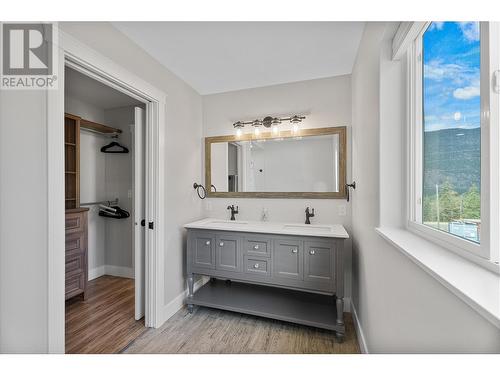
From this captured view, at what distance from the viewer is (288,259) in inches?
76.1

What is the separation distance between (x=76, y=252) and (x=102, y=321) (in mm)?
792

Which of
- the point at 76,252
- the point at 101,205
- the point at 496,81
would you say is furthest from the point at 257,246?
the point at 101,205

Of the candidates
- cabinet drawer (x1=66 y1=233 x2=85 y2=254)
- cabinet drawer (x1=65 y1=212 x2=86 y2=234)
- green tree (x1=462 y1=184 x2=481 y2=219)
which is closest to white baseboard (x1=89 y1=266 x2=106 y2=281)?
cabinet drawer (x1=66 y1=233 x2=85 y2=254)

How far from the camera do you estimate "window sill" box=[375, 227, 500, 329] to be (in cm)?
48

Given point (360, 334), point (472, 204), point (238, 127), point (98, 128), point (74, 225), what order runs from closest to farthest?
point (472, 204) → point (360, 334) → point (74, 225) → point (238, 127) → point (98, 128)

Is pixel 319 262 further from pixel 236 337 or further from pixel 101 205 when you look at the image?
pixel 101 205

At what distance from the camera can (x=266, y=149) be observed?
259cm

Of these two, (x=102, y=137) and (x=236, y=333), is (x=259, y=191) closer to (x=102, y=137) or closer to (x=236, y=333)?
(x=236, y=333)

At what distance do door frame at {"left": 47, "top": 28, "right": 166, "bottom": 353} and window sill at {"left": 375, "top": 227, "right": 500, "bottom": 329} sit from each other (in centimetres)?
172

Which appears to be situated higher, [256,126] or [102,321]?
[256,126]

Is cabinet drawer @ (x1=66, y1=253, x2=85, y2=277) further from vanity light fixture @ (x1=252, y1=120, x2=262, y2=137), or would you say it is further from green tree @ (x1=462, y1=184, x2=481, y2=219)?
green tree @ (x1=462, y1=184, x2=481, y2=219)

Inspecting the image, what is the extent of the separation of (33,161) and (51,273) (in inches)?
24.1

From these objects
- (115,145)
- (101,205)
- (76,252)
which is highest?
(115,145)
